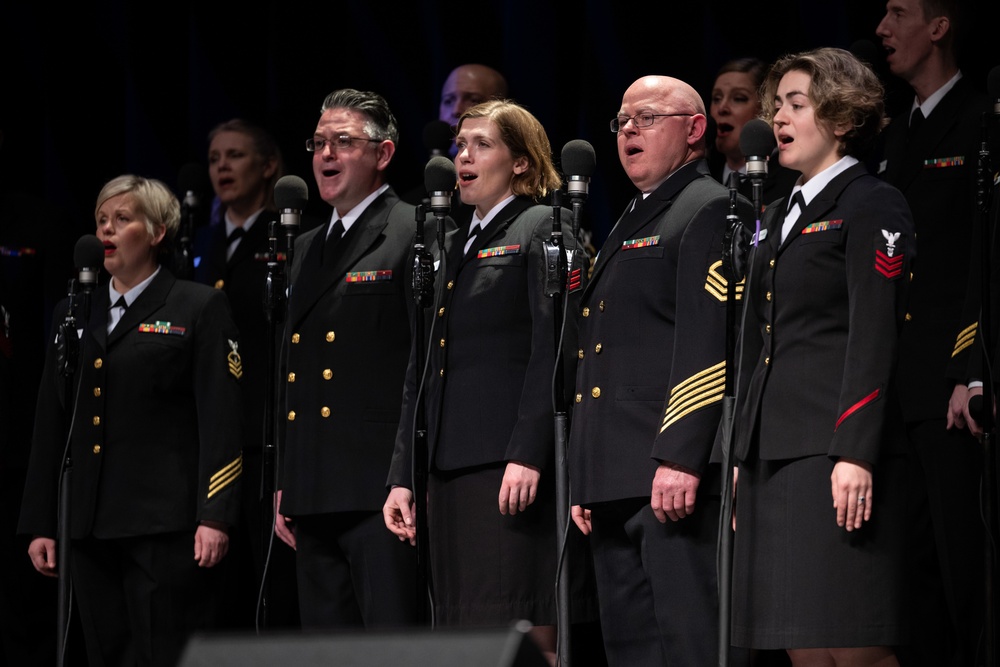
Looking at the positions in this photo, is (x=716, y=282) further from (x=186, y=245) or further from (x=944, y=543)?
(x=186, y=245)

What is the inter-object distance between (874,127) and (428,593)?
1.61 m

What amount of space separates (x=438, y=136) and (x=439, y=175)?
3.53 feet

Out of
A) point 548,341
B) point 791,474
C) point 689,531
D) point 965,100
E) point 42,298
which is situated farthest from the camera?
point 42,298

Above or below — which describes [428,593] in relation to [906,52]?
below

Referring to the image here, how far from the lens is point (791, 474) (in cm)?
317

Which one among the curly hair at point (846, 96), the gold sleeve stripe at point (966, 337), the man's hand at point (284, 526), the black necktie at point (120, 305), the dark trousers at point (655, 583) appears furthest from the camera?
the black necktie at point (120, 305)

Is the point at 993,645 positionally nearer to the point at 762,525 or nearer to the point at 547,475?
the point at 762,525

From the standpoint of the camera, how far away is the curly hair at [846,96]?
10.8ft

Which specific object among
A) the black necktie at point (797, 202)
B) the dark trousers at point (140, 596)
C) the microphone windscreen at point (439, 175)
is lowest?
the dark trousers at point (140, 596)

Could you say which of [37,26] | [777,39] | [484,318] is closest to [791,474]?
[484,318]

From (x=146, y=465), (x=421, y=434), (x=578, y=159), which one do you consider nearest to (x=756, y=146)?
(x=578, y=159)

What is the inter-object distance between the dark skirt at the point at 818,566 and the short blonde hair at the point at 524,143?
1.22m

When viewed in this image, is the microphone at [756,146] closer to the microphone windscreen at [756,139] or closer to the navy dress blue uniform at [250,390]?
the microphone windscreen at [756,139]

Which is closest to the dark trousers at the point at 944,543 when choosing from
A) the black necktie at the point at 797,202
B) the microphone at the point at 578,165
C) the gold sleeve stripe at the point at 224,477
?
the black necktie at the point at 797,202
